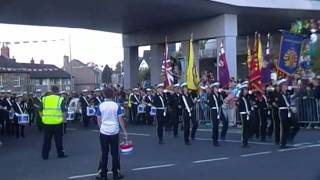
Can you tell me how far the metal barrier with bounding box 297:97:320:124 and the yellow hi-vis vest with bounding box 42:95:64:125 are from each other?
10375mm

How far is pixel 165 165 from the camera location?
503 inches

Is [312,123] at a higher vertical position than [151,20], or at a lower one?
lower

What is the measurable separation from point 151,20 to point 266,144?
21803 mm

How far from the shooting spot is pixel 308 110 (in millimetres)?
21953

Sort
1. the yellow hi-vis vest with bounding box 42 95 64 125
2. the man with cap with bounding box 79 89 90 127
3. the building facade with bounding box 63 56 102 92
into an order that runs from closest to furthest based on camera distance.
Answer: the yellow hi-vis vest with bounding box 42 95 64 125
the man with cap with bounding box 79 89 90 127
the building facade with bounding box 63 56 102 92

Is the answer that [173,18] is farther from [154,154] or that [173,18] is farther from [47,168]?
[47,168]

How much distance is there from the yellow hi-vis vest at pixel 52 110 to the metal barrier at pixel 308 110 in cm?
1038

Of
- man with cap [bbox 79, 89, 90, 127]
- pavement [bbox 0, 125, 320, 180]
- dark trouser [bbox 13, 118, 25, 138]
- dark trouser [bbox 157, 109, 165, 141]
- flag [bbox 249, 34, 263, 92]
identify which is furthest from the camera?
man with cap [bbox 79, 89, 90, 127]

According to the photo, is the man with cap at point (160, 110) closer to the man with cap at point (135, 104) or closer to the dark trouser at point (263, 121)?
the dark trouser at point (263, 121)

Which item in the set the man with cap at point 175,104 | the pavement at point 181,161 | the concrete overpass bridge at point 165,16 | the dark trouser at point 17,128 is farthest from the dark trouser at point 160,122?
the concrete overpass bridge at point 165,16

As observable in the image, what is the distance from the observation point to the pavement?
1127cm

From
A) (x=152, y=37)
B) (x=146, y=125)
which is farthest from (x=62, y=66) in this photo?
(x=146, y=125)

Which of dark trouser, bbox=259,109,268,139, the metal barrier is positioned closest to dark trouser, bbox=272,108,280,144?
dark trouser, bbox=259,109,268,139

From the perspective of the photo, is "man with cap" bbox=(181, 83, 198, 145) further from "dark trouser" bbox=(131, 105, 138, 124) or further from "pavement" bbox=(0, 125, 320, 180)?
"dark trouser" bbox=(131, 105, 138, 124)
